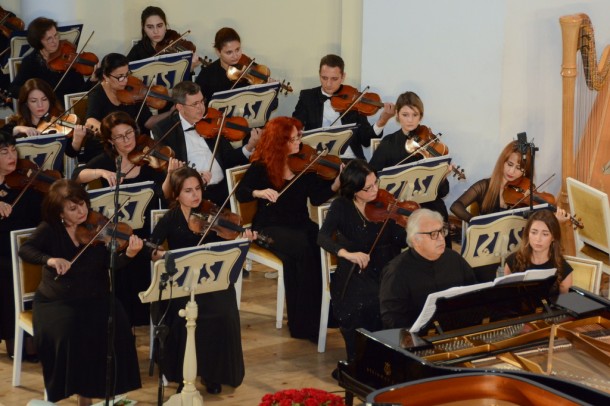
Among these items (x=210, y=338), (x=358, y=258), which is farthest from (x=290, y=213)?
(x=210, y=338)

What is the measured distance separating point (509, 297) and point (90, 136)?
3156 millimetres

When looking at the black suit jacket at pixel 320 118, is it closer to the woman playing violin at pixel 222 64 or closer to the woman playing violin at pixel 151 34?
the woman playing violin at pixel 222 64

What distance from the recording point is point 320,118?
25.8ft

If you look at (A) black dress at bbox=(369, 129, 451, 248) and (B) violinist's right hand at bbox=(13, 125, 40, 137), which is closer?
(B) violinist's right hand at bbox=(13, 125, 40, 137)

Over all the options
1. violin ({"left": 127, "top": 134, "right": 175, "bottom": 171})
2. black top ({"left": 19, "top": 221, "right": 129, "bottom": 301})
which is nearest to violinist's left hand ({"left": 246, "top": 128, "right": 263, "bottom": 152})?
violin ({"left": 127, "top": 134, "right": 175, "bottom": 171})

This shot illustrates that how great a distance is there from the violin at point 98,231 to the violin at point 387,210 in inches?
49.5

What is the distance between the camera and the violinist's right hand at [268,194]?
6.66m

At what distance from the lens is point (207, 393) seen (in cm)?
596

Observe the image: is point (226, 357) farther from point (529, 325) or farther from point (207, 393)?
point (529, 325)

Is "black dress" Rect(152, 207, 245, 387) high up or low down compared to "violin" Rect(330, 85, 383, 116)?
down

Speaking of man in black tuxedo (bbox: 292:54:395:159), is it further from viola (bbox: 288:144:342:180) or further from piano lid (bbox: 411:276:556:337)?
piano lid (bbox: 411:276:556:337)

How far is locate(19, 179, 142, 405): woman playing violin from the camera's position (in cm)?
562

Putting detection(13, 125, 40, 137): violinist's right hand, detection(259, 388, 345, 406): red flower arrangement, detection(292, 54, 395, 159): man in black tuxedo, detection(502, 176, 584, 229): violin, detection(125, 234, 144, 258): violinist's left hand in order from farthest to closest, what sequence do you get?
detection(292, 54, 395, 159): man in black tuxedo → detection(13, 125, 40, 137): violinist's right hand → detection(502, 176, 584, 229): violin → detection(125, 234, 144, 258): violinist's left hand → detection(259, 388, 345, 406): red flower arrangement

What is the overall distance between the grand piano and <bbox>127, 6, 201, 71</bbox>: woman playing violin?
3892 millimetres
